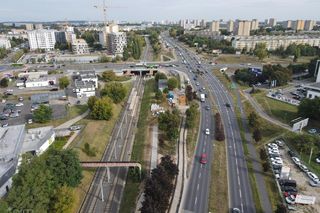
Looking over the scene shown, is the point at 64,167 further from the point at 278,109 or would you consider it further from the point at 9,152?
the point at 278,109

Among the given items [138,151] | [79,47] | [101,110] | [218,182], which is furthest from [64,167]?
[79,47]

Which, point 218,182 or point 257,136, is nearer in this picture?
point 218,182

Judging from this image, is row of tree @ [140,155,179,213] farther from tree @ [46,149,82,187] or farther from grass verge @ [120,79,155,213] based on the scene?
tree @ [46,149,82,187]

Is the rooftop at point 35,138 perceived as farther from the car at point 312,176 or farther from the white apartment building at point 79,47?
the white apartment building at point 79,47

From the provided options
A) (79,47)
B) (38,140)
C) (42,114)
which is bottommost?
(38,140)

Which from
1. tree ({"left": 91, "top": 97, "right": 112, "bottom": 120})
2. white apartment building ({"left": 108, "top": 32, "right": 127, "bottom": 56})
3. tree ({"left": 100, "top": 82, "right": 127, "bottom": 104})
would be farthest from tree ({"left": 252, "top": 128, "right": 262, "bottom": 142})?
white apartment building ({"left": 108, "top": 32, "right": 127, "bottom": 56})

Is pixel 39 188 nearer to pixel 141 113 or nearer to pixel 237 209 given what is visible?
pixel 237 209

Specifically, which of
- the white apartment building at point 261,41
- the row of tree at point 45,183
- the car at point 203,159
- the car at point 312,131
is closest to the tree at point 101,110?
the row of tree at point 45,183

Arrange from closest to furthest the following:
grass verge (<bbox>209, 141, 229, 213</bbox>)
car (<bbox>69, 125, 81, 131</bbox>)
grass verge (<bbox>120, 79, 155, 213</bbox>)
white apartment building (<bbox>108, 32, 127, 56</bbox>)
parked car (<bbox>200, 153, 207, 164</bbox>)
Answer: grass verge (<bbox>209, 141, 229, 213</bbox>)
grass verge (<bbox>120, 79, 155, 213</bbox>)
parked car (<bbox>200, 153, 207, 164</bbox>)
car (<bbox>69, 125, 81, 131</bbox>)
white apartment building (<bbox>108, 32, 127, 56</bbox>)
